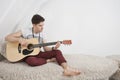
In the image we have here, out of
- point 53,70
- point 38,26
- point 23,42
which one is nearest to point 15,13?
point 38,26

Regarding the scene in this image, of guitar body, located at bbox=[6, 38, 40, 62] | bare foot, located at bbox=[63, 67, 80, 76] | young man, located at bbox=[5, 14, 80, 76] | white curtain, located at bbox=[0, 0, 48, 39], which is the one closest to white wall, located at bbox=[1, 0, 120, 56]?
white curtain, located at bbox=[0, 0, 48, 39]

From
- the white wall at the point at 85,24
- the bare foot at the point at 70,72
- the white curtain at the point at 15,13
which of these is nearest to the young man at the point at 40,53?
the bare foot at the point at 70,72

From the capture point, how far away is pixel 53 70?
206 centimetres

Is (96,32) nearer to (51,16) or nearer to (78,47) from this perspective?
(78,47)

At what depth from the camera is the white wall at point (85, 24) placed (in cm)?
289

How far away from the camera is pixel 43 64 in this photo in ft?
7.21

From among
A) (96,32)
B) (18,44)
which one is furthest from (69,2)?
(18,44)

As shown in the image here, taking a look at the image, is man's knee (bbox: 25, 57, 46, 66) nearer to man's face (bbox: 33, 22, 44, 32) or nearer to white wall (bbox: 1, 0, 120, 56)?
man's face (bbox: 33, 22, 44, 32)

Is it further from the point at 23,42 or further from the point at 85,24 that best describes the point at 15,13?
the point at 85,24

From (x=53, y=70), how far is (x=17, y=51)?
16.2 inches

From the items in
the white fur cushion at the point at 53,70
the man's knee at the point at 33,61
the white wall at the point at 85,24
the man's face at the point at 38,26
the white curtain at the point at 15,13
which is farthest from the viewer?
the white wall at the point at 85,24

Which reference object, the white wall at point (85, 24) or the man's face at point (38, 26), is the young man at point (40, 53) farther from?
the white wall at point (85, 24)

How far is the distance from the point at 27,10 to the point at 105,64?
105 cm

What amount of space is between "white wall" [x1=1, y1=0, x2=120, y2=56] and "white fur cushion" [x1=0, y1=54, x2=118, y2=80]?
0.71 m
